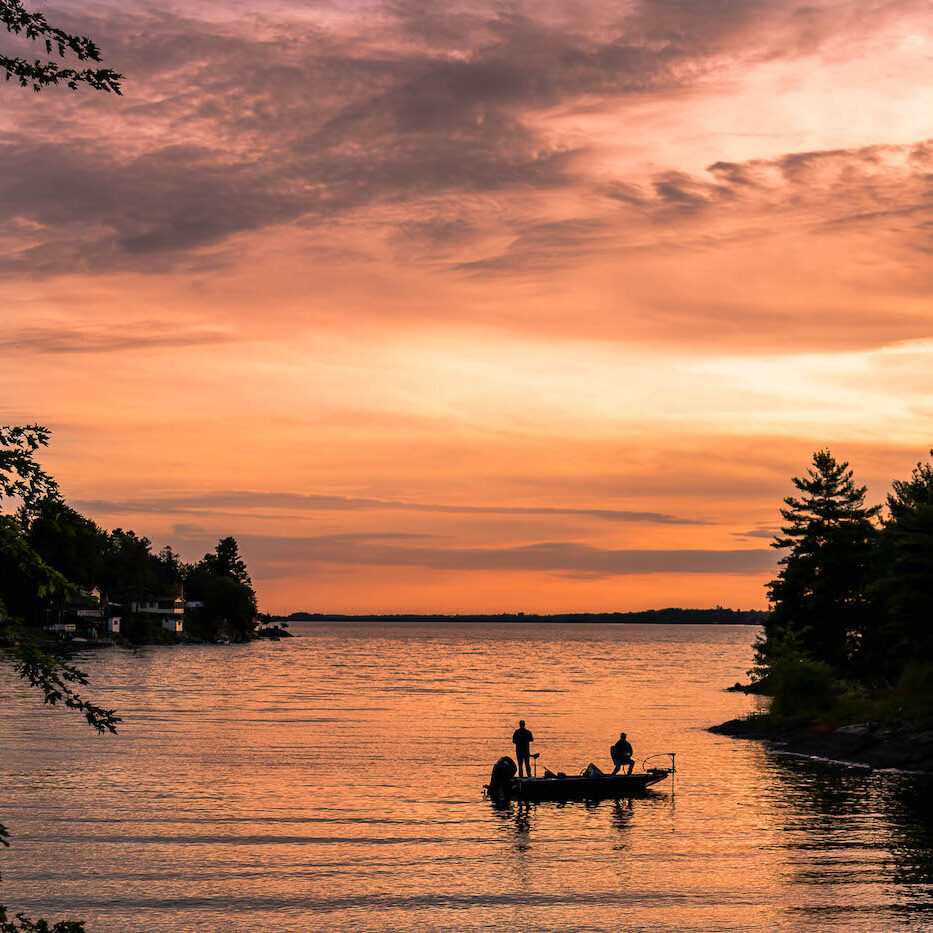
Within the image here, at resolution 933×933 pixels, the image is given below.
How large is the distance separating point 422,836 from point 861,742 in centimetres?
3338

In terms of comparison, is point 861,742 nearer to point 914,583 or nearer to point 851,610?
point 914,583

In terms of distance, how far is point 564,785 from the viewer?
46438 millimetres

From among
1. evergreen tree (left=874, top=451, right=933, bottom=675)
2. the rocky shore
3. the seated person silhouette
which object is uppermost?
evergreen tree (left=874, top=451, right=933, bottom=675)

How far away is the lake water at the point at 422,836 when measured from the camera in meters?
28.4

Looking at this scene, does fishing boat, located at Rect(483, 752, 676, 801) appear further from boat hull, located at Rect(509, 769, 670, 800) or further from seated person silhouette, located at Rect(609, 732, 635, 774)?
seated person silhouette, located at Rect(609, 732, 635, 774)

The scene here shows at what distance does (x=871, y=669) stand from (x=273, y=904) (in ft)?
235

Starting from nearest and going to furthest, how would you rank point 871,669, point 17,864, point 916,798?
1. point 17,864
2. point 916,798
3. point 871,669

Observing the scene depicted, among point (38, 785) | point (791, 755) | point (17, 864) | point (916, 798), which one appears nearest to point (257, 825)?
point (17, 864)

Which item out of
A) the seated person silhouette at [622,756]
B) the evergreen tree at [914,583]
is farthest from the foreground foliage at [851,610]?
the seated person silhouette at [622,756]

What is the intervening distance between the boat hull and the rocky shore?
16213mm

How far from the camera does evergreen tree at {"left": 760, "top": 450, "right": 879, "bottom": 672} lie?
3526 inches

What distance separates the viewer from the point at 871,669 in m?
88.2

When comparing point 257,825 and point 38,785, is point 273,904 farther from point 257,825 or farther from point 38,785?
point 38,785

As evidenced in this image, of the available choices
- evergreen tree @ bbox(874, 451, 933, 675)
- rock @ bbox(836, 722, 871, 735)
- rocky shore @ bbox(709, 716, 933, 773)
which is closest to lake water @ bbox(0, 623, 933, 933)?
rocky shore @ bbox(709, 716, 933, 773)
